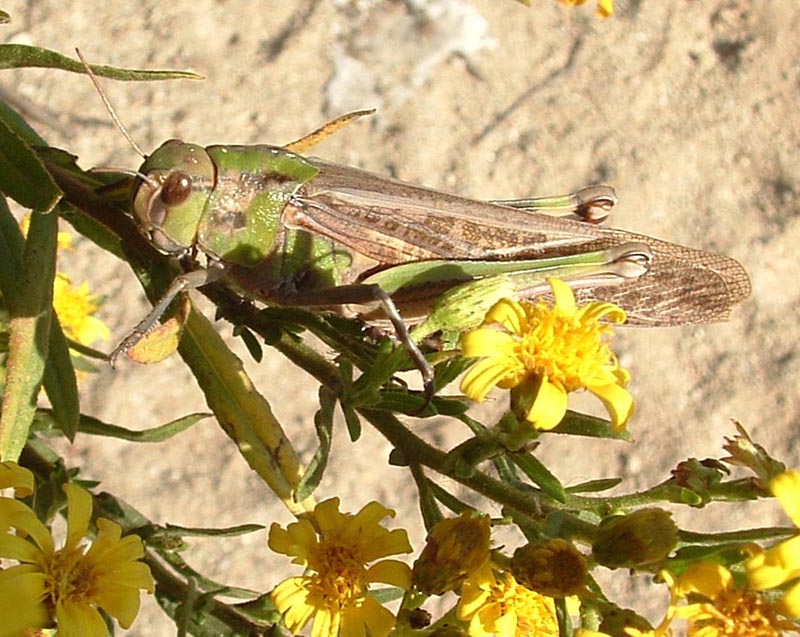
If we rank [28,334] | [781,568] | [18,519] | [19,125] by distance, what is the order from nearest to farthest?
[781,568] → [18,519] → [28,334] → [19,125]

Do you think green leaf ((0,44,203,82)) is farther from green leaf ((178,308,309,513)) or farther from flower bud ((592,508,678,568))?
flower bud ((592,508,678,568))

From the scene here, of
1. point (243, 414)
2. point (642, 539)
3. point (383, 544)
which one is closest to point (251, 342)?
point (243, 414)

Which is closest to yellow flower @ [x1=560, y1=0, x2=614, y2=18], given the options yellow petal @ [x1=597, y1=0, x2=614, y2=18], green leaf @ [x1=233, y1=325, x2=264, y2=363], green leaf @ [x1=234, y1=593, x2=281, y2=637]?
yellow petal @ [x1=597, y1=0, x2=614, y2=18]

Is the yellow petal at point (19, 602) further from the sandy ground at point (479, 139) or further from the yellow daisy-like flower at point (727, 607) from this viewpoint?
the sandy ground at point (479, 139)

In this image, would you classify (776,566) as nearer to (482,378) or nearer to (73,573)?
(482,378)

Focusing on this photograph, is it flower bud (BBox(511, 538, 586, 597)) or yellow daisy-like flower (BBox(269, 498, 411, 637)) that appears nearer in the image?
flower bud (BBox(511, 538, 586, 597))
